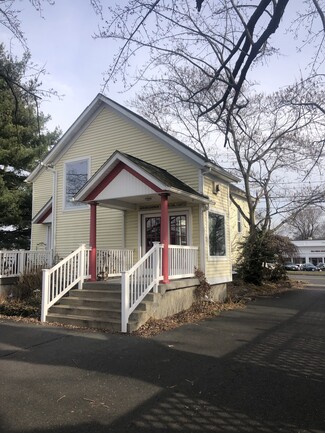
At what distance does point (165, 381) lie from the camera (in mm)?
5199

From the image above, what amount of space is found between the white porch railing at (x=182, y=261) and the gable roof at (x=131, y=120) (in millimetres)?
2863

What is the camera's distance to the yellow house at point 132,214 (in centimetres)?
998

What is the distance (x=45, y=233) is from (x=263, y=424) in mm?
15556

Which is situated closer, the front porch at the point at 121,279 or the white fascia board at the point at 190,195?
the front porch at the point at 121,279

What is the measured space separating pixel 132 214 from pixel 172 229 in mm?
1663

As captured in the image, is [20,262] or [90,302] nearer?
[90,302]

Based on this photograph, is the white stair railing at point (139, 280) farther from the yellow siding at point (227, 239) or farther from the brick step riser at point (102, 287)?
the yellow siding at point (227, 239)

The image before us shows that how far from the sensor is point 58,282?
10555 millimetres

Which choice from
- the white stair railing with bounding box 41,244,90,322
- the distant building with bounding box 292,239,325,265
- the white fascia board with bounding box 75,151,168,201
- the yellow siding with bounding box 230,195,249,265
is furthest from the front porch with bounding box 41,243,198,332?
the distant building with bounding box 292,239,325,265

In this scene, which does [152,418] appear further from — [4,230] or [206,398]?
[4,230]

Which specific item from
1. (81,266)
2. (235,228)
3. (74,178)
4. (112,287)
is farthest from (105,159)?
(235,228)

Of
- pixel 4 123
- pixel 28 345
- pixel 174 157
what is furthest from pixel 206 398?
pixel 4 123

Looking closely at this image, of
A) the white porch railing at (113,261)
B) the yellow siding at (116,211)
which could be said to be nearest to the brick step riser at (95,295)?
the white porch railing at (113,261)

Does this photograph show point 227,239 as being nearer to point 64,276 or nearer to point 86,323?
point 64,276
